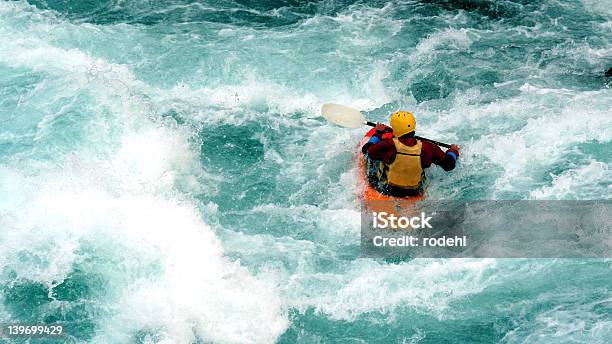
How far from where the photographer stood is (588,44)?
40.4 feet

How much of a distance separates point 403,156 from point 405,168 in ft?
0.56

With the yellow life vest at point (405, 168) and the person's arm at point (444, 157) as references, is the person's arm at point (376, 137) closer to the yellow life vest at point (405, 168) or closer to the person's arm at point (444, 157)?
the yellow life vest at point (405, 168)

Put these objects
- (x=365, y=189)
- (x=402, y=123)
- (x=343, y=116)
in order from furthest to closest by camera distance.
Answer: (x=343, y=116) < (x=365, y=189) < (x=402, y=123)

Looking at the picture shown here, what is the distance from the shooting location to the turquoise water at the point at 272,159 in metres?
7.89

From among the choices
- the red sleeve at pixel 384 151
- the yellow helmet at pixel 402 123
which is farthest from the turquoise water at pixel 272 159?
the yellow helmet at pixel 402 123

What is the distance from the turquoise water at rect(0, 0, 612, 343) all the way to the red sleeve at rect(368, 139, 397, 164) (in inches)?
42.9

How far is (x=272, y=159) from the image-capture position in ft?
33.1

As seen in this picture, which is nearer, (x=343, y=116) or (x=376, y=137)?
(x=376, y=137)

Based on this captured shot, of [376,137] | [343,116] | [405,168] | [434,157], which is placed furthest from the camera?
[343,116]

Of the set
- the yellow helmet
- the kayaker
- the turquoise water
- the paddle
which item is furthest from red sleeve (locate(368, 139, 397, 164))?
the paddle

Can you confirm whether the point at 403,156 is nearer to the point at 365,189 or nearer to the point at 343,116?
the point at 365,189

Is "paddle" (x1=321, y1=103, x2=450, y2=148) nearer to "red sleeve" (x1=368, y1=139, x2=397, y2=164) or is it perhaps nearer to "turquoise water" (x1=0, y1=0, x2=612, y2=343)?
"turquoise water" (x1=0, y1=0, x2=612, y2=343)

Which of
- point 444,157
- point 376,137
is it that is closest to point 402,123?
point 376,137

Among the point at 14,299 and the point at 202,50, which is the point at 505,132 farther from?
the point at 14,299
